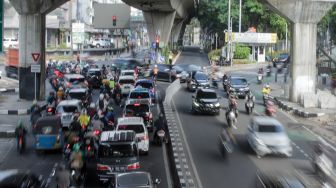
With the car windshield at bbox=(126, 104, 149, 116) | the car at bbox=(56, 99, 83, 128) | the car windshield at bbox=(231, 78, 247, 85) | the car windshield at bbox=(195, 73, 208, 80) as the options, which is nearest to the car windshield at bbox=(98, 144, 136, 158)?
the car at bbox=(56, 99, 83, 128)

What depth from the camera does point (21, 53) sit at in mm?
40094

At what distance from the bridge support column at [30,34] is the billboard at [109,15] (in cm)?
7147

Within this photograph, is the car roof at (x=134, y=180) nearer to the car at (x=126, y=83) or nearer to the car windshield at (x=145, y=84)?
the car windshield at (x=145, y=84)

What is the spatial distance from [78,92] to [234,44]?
51536 mm

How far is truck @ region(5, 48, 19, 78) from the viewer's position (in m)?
56.2

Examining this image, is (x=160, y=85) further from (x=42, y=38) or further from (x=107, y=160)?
(x=107, y=160)

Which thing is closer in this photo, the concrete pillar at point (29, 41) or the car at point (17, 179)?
the car at point (17, 179)

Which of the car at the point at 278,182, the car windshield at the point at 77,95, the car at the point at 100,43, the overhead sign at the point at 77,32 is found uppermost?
the car at the point at 100,43

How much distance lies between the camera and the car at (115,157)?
18.6m

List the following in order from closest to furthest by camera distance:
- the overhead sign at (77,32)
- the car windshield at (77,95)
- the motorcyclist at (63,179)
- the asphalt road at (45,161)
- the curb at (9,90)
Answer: the motorcyclist at (63,179) → the asphalt road at (45,161) → the car windshield at (77,95) → the curb at (9,90) → the overhead sign at (77,32)

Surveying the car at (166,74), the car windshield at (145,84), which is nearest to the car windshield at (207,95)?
the car windshield at (145,84)

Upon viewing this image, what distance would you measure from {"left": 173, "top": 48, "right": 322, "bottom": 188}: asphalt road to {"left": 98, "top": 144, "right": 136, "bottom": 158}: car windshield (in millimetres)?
2581

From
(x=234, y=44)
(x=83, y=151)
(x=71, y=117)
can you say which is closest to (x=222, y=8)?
(x=234, y=44)

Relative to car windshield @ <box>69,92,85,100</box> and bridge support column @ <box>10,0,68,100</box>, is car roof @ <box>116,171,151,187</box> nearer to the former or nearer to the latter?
car windshield @ <box>69,92,85,100</box>
